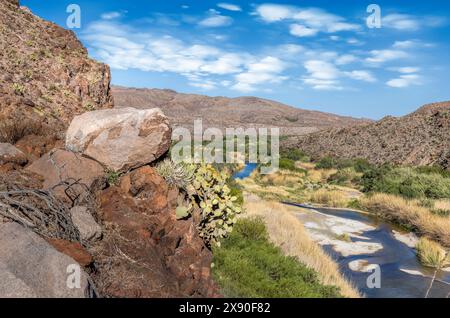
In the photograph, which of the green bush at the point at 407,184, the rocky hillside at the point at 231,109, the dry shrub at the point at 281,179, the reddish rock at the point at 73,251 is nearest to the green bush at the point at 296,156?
the dry shrub at the point at 281,179

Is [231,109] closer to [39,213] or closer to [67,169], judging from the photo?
[67,169]

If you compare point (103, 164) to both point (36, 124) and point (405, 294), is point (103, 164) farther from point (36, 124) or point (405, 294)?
point (405, 294)

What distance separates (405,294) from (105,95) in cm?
955

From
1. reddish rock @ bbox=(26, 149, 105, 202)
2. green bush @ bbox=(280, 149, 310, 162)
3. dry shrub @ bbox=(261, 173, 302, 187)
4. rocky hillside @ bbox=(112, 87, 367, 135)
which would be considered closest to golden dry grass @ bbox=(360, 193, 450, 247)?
dry shrub @ bbox=(261, 173, 302, 187)

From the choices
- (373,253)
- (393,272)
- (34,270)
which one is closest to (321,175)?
(373,253)

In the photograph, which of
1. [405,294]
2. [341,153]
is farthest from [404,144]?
[405,294]

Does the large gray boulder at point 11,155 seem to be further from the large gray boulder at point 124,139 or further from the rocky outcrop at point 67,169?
the large gray boulder at point 124,139

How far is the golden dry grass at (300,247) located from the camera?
805 centimetres

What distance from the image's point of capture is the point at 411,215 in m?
16.0

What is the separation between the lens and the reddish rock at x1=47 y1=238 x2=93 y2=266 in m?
4.88

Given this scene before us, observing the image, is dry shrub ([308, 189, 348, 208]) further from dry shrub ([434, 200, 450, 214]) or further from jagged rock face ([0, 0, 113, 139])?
jagged rock face ([0, 0, 113, 139])

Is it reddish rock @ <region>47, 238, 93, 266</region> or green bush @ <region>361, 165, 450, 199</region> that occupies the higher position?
reddish rock @ <region>47, 238, 93, 266</region>

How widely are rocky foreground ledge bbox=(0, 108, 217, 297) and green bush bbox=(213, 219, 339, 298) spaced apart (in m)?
0.44

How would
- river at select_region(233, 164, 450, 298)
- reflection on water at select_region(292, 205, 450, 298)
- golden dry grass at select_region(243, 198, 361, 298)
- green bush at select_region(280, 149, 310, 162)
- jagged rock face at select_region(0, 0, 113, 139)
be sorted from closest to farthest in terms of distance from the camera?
golden dry grass at select_region(243, 198, 361, 298) → reflection on water at select_region(292, 205, 450, 298) → river at select_region(233, 164, 450, 298) → jagged rock face at select_region(0, 0, 113, 139) → green bush at select_region(280, 149, 310, 162)
